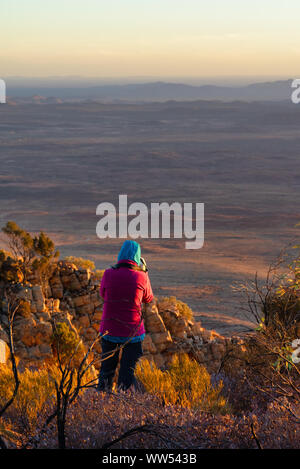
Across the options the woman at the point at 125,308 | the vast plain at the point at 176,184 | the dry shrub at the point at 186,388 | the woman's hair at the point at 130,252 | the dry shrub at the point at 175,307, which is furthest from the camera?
the vast plain at the point at 176,184

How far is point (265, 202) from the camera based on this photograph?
4738 cm

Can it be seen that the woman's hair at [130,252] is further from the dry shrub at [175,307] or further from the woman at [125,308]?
the dry shrub at [175,307]

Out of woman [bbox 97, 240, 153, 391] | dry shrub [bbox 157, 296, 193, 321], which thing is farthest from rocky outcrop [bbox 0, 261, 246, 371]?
woman [bbox 97, 240, 153, 391]

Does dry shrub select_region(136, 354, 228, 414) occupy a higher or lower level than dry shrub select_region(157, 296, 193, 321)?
higher

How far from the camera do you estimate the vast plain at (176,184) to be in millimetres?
25953

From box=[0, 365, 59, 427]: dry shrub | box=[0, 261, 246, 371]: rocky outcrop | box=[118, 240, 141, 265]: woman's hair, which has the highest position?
box=[118, 240, 141, 265]: woman's hair

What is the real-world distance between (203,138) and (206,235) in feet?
207

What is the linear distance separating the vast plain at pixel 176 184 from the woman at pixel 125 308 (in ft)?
15.7

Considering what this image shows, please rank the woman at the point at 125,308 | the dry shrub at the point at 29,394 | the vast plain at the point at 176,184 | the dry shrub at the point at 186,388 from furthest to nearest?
the vast plain at the point at 176,184 → the woman at the point at 125,308 → the dry shrub at the point at 186,388 → the dry shrub at the point at 29,394

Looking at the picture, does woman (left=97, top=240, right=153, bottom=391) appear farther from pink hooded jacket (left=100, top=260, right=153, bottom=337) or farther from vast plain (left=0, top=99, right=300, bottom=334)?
vast plain (left=0, top=99, right=300, bottom=334)

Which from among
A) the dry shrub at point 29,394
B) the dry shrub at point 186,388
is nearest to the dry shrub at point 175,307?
the dry shrub at point 186,388

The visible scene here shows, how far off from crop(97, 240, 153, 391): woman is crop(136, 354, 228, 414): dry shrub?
0.16 metres

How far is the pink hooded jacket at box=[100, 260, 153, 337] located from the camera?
164 inches
